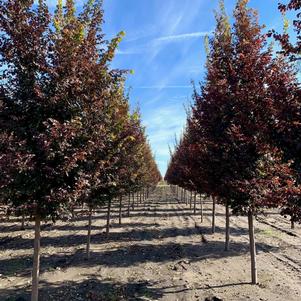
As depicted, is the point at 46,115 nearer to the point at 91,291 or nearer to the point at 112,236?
the point at 91,291

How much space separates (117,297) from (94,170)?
10.1 feet

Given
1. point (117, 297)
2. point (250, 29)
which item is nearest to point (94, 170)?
point (117, 297)

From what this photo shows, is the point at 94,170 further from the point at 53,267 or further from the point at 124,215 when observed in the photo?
the point at 124,215

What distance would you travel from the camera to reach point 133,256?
12.9 meters

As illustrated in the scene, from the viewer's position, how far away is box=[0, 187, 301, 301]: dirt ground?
8688 millimetres

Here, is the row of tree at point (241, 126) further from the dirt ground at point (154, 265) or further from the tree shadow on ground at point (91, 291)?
the tree shadow on ground at point (91, 291)

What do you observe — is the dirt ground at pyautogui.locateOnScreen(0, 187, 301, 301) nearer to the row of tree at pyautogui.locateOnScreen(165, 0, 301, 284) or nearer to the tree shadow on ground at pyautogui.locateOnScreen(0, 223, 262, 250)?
the tree shadow on ground at pyautogui.locateOnScreen(0, 223, 262, 250)

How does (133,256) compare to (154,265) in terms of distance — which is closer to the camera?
(154,265)

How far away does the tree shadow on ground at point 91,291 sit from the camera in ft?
27.3

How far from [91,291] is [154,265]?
3061 millimetres

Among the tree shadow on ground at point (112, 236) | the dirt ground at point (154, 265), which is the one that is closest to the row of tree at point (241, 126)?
the dirt ground at point (154, 265)

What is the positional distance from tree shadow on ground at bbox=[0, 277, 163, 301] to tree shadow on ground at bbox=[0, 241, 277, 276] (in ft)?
5.80

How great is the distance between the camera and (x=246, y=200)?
889 cm

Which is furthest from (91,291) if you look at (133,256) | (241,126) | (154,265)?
(241,126)
